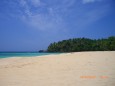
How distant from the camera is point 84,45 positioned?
252 ft

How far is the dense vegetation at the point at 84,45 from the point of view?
61562 mm

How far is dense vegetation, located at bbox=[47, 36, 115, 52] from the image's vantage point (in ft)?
202

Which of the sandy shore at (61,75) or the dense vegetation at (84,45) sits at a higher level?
the dense vegetation at (84,45)

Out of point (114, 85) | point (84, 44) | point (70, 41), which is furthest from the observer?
point (70, 41)

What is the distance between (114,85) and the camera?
411cm

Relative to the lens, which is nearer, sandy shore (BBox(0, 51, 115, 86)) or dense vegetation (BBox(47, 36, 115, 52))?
sandy shore (BBox(0, 51, 115, 86))

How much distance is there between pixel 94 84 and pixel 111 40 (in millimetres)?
60015

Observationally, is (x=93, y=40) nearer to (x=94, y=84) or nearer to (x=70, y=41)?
(x=70, y=41)

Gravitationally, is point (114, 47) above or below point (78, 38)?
below

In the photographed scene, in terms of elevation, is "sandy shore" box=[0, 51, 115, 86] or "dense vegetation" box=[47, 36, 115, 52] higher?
"dense vegetation" box=[47, 36, 115, 52]

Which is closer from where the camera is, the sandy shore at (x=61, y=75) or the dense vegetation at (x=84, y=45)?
the sandy shore at (x=61, y=75)

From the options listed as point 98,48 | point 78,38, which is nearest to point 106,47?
point 98,48

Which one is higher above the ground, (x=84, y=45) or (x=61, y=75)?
(x=84, y=45)

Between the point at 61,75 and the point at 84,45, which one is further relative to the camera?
the point at 84,45
